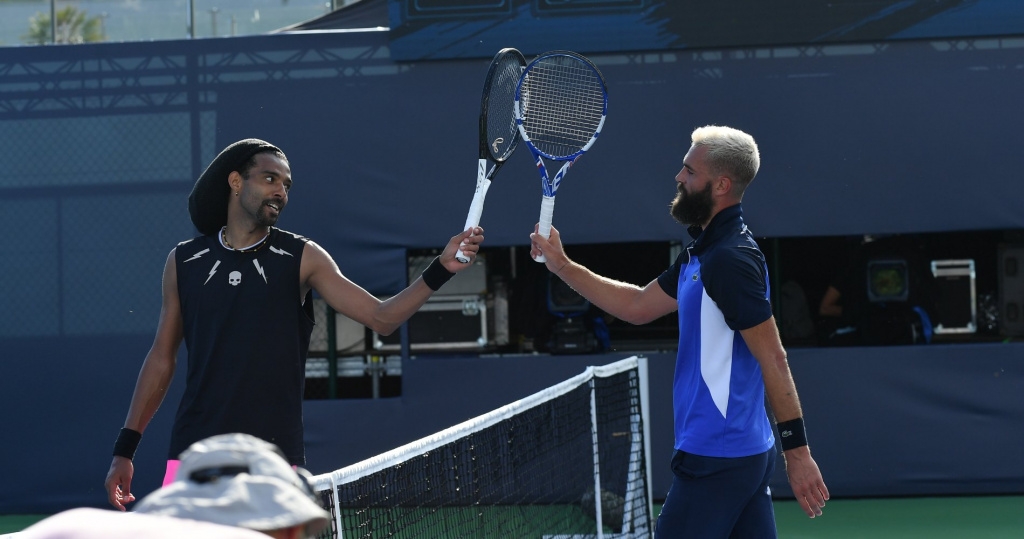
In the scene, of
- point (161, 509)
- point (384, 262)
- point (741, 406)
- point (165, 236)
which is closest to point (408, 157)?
point (384, 262)

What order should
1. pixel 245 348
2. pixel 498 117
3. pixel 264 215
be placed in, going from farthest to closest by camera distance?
pixel 498 117
pixel 264 215
pixel 245 348

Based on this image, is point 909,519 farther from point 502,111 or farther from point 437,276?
point 437,276

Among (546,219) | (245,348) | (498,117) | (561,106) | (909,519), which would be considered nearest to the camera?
(245,348)

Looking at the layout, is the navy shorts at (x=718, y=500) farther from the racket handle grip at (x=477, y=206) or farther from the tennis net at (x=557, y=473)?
the tennis net at (x=557, y=473)

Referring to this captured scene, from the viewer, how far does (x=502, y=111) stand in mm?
4402

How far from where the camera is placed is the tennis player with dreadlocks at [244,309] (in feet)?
10.7

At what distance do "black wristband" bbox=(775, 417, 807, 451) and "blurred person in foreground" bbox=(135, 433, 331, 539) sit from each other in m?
2.12

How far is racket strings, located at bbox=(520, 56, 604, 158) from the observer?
17.4ft

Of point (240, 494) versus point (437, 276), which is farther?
point (437, 276)

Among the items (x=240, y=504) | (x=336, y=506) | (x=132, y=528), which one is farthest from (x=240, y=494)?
(x=336, y=506)

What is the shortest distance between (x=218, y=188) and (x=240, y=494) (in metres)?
2.24

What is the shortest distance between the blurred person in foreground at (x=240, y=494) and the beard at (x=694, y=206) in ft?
7.55

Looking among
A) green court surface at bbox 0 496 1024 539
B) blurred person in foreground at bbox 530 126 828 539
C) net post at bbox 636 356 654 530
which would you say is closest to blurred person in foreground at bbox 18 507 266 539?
blurred person in foreground at bbox 530 126 828 539

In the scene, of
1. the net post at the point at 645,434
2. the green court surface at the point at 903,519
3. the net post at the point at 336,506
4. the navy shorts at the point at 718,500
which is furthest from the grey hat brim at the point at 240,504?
the green court surface at the point at 903,519
